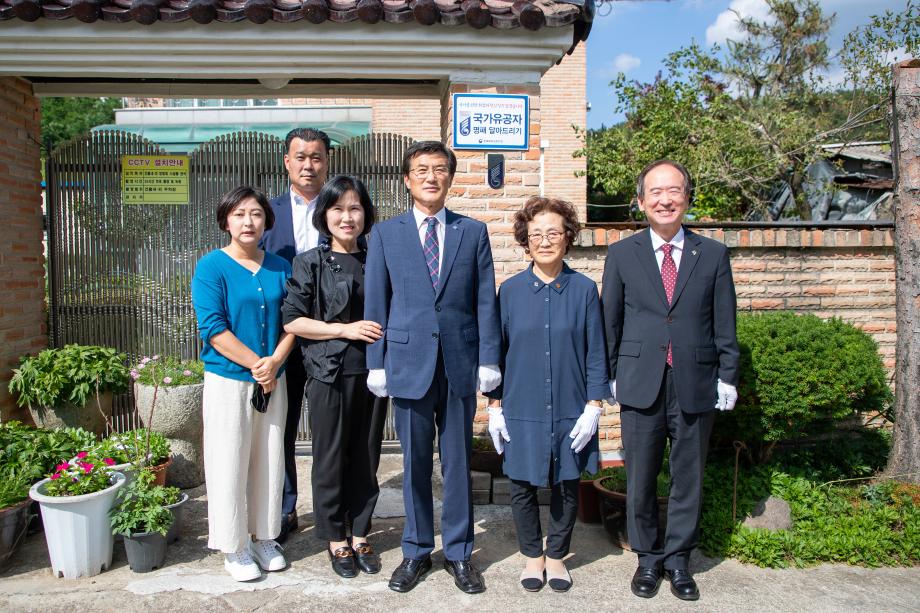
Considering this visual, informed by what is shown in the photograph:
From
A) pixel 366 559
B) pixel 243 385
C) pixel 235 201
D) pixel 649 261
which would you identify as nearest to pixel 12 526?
pixel 243 385

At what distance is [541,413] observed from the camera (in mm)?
3621

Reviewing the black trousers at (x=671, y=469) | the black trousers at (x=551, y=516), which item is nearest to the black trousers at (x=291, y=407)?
the black trousers at (x=551, y=516)

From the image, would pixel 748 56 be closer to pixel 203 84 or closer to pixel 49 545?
pixel 203 84

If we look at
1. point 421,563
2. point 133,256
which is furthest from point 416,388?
point 133,256

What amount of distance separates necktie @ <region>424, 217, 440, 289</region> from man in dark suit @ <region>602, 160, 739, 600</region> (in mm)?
929

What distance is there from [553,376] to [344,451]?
1201mm

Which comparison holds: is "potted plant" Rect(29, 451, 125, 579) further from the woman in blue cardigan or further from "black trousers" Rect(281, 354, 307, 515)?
"black trousers" Rect(281, 354, 307, 515)

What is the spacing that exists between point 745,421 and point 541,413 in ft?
5.07

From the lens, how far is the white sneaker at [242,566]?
Answer: 3744 mm

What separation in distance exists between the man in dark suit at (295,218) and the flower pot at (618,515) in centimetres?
195

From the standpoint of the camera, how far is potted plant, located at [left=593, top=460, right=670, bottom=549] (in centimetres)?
423

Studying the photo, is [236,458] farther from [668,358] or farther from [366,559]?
[668,358]

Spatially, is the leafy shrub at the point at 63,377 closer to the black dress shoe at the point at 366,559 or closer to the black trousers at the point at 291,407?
the black trousers at the point at 291,407

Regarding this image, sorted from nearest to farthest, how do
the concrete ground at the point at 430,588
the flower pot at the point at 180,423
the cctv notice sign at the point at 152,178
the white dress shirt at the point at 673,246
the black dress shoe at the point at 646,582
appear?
the concrete ground at the point at 430,588 → the black dress shoe at the point at 646,582 → the white dress shirt at the point at 673,246 → the flower pot at the point at 180,423 → the cctv notice sign at the point at 152,178
